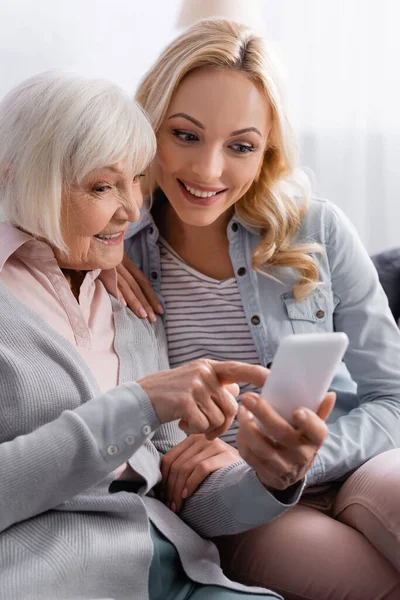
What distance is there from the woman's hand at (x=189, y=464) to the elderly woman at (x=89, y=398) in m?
0.02

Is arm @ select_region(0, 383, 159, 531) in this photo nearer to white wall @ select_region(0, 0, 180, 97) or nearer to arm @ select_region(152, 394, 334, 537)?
arm @ select_region(152, 394, 334, 537)

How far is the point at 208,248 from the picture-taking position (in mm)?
1743

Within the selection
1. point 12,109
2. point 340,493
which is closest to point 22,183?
point 12,109

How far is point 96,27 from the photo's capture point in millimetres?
2914

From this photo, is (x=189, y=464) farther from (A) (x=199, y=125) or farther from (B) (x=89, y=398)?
(A) (x=199, y=125)

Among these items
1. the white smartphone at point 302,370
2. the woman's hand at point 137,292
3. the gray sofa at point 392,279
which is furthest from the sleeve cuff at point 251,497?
the gray sofa at point 392,279

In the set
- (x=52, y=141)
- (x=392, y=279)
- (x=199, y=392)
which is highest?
(x=52, y=141)

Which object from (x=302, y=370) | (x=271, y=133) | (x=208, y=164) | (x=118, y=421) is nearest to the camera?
(x=302, y=370)

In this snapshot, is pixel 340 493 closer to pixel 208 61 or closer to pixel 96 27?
pixel 208 61

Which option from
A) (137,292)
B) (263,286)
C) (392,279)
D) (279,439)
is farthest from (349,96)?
(279,439)

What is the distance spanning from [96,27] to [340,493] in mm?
1951

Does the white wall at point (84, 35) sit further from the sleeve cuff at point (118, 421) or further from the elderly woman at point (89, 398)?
the sleeve cuff at point (118, 421)

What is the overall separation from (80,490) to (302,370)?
0.37 meters

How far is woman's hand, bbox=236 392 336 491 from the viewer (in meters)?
1.11
